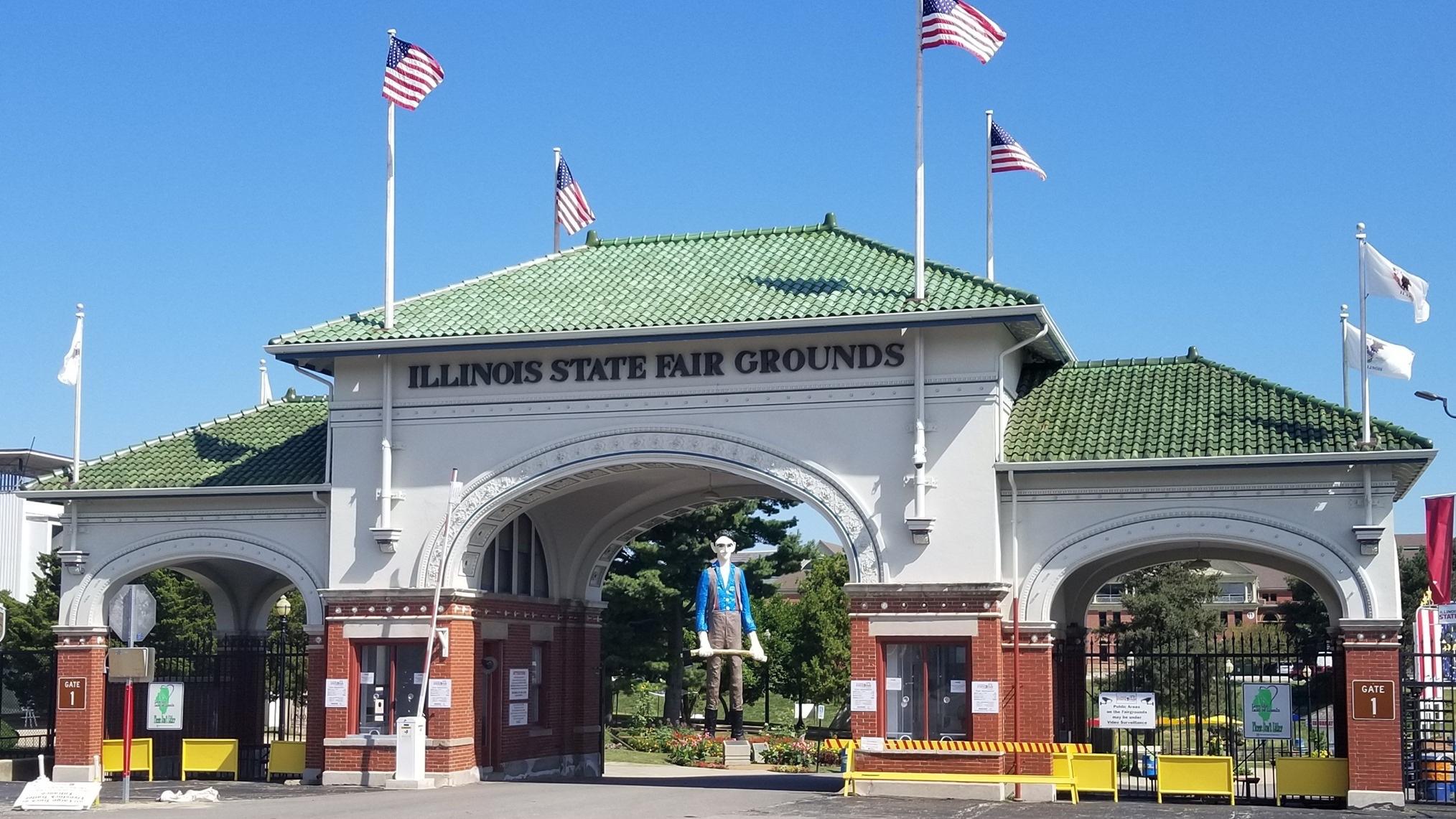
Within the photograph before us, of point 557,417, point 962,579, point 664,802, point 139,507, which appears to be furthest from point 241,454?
point 962,579

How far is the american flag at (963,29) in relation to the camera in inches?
951

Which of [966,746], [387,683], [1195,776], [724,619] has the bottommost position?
[1195,776]

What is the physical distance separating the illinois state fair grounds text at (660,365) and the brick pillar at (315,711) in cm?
487

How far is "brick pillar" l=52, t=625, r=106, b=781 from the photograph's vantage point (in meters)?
28.3

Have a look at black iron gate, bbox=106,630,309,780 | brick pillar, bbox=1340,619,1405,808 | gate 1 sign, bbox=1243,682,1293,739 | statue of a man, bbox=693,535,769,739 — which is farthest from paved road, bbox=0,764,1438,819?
black iron gate, bbox=106,630,309,780

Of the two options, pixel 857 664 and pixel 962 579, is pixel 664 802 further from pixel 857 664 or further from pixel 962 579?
pixel 962 579

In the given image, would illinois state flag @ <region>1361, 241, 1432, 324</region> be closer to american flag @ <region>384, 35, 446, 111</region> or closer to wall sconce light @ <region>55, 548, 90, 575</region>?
american flag @ <region>384, 35, 446, 111</region>

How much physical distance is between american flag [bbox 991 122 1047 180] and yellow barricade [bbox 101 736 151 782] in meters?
17.9

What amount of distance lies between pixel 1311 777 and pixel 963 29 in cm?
1229

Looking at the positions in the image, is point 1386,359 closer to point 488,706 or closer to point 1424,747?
point 1424,747

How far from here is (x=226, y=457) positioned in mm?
29641

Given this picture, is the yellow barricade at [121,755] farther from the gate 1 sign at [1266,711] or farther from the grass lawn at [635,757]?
the gate 1 sign at [1266,711]

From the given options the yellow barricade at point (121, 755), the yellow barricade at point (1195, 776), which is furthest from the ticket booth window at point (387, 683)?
the yellow barricade at point (1195, 776)

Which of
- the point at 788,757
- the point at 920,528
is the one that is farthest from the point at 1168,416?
the point at 788,757
